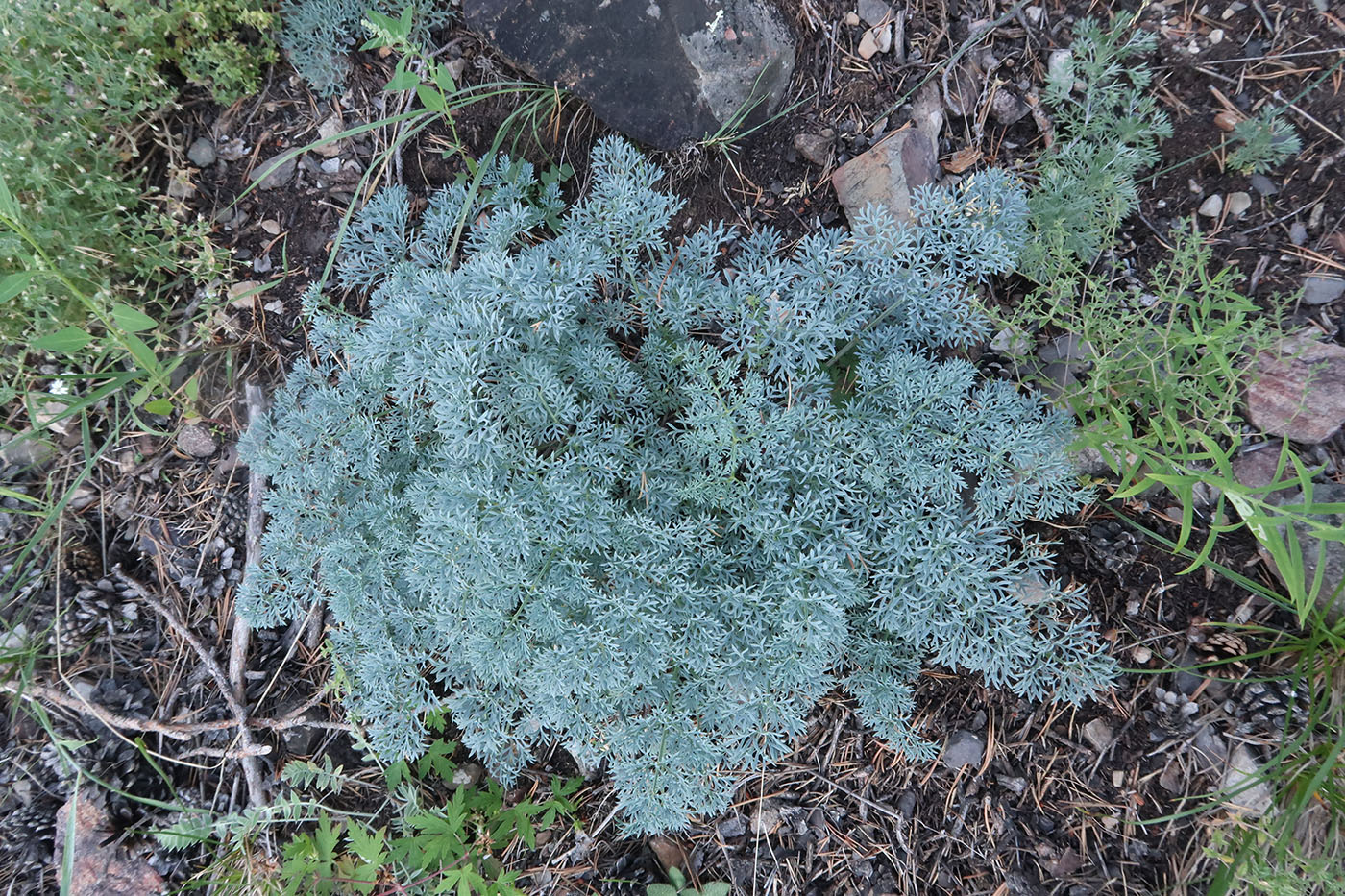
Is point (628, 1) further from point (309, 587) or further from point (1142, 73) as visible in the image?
point (309, 587)

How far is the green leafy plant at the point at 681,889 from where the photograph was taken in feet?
9.21

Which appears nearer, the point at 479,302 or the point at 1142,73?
the point at 479,302

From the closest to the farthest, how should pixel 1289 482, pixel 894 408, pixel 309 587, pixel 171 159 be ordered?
1. pixel 1289 482
2. pixel 894 408
3. pixel 309 587
4. pixel 171 159

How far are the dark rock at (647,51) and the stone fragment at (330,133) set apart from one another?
740 mm

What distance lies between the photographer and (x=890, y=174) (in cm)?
298

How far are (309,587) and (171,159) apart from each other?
1.94 m

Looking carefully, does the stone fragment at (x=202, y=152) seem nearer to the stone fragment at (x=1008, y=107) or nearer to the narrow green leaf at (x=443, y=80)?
the narrow green leaf at (x=443, y=80)

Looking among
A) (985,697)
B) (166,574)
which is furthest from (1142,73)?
(166,574)

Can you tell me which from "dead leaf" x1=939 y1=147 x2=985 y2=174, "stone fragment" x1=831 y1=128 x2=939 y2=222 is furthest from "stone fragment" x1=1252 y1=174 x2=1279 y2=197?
"stone fragment" x1=831 y1=128 x2=939 y2=222

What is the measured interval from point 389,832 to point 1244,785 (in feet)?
9.99

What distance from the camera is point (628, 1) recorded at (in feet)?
9.82

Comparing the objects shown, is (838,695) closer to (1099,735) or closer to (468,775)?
(1099,735)

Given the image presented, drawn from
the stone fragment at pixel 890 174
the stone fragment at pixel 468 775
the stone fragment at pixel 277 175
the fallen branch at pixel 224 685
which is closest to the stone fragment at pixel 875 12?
the stone fragment at pixel 890 174

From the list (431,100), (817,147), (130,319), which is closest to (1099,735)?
(817,147)
